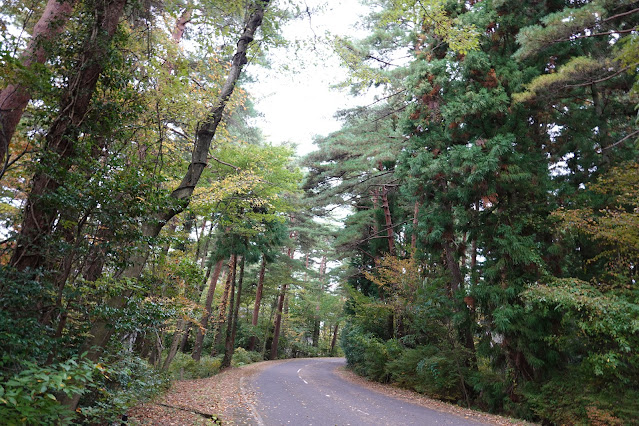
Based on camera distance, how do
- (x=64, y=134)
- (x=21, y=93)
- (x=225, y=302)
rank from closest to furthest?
(x=64, y=134), (x=21, y=93), (x=225, y=302)

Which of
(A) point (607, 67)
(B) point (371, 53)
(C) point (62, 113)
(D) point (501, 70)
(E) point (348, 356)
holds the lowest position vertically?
(E) point (348, 356)

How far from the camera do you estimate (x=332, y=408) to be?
8422mm

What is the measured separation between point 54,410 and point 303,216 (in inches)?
822

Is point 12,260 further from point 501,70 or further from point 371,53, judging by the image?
point 371,53

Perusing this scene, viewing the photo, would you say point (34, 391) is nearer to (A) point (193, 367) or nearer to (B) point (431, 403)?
(B) point (431, 403)

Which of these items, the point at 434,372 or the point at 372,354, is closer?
the point at 434,372

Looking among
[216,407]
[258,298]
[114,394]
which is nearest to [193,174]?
[114,394]

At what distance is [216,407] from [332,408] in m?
2.63

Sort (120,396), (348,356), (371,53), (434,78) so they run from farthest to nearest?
(348,356)
(371,53)
(434,78)
(120,396)

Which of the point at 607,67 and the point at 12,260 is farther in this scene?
the point at 607,67

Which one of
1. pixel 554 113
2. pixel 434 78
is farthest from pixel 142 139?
pixel 554 113

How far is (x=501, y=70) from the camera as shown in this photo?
9938mm

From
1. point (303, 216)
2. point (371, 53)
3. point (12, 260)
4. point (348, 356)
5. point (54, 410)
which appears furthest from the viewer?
point (303, 216)

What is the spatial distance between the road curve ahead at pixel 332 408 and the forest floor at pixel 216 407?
37 cm
